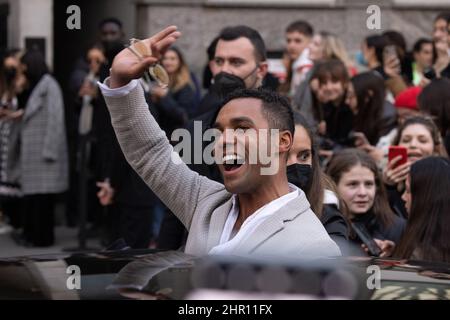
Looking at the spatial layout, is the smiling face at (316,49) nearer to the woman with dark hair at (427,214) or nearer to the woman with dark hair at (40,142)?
the woman with dark hair at (40,142)

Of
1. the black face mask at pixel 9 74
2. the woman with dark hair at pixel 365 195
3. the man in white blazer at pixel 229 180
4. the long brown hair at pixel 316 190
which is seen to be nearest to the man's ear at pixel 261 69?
the woman with dark hair at pixel 365 195

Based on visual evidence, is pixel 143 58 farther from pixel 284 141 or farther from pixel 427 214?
pixel 427 214

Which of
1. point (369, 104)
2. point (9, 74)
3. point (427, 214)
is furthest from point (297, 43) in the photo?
point (427, 214)

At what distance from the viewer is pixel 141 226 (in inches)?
315

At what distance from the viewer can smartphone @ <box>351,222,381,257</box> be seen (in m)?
5.17

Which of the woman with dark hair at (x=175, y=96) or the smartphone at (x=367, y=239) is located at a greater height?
the woman with dark hair at (x=175, y=96)

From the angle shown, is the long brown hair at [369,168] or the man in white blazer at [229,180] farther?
the long brown hair at [369,168]

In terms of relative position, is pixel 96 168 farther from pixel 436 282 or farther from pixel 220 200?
pixel 436 282

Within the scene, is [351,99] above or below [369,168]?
above

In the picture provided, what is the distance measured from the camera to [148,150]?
151 inches

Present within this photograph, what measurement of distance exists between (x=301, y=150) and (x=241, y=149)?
124 cm

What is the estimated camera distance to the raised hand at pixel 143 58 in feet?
12.0

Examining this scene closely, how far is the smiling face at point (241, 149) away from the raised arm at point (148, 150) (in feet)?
0.91

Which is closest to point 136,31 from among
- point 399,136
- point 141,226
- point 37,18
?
point 37,18
